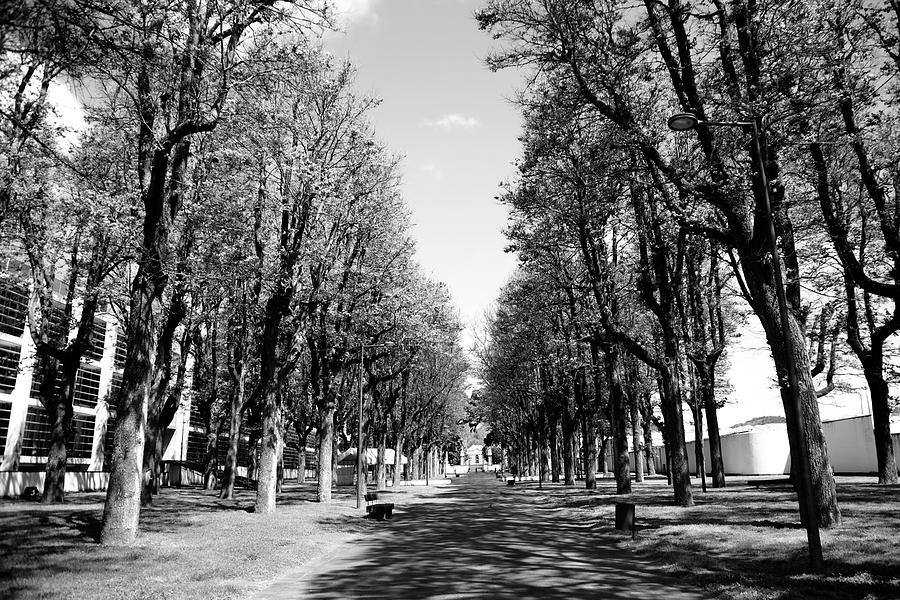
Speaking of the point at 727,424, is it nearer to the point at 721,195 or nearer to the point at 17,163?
the point at 721,195

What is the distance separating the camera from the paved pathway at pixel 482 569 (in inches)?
383

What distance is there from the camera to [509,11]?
51.0ft

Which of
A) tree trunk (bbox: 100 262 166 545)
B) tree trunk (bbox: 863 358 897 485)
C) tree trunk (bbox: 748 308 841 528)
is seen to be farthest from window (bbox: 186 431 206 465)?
tree trunk (bbox: 748 308 841 528)

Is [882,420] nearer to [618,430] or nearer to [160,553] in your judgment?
[618,430]

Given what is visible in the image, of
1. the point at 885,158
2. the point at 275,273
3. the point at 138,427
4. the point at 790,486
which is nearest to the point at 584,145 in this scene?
the point at 885,158

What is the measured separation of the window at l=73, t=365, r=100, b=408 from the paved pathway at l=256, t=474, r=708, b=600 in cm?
3975

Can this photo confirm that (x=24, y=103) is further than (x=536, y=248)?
No

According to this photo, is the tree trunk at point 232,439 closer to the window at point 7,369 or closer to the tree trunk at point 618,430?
the window at point 7,369

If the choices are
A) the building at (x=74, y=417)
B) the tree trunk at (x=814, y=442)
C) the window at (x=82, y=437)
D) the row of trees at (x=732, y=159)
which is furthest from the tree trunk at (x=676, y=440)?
the window at (x=82, y=437)

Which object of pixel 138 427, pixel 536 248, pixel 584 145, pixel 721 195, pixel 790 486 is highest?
pixel 584 145

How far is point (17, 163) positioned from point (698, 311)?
28513mm

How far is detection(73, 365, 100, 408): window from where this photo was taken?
4838 centimetres

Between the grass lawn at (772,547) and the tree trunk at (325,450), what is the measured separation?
13706mm

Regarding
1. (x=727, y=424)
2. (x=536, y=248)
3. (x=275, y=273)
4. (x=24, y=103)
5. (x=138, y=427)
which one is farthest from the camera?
(x=727, y=424)
